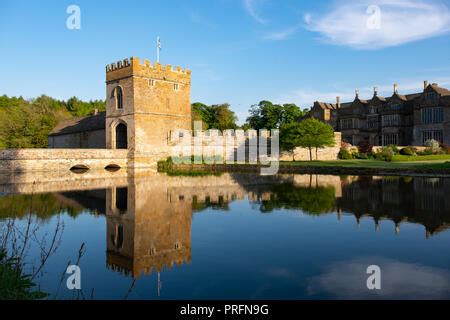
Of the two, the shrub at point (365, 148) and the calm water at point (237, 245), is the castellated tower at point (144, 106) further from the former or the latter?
the calm water at point (237, 245)

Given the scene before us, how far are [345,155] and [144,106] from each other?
85.4ft

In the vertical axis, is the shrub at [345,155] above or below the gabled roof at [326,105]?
below

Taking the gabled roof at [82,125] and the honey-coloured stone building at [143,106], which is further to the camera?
the gabled roof at [82,125]

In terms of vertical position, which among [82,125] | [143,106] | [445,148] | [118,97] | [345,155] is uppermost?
[118,97]

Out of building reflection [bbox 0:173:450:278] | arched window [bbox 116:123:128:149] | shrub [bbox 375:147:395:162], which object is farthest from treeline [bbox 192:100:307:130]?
building reflection [bbox 0:173:450:278]

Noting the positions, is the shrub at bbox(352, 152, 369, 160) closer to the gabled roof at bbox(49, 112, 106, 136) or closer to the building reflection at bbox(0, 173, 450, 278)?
the building reflection at bbox(0, 173, 450, 278)

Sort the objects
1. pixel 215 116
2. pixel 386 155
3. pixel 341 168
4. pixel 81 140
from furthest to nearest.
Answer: pixel 215 116
pixel 81 140
pixel 386 155
pixel 341 168

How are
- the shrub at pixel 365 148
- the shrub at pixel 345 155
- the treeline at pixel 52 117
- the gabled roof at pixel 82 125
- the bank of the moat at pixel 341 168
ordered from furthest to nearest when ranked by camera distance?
the treeline at pixel 52 117, the shrub at pixel 365 148, the gabled roof at pixel 82 125, the shrub at pixel 345 155, the bank of the moat at pixel 341 168

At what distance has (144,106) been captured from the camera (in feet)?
136

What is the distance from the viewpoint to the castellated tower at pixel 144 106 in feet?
134

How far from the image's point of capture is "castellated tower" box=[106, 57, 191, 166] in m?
40.9

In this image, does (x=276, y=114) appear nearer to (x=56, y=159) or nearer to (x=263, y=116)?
(x=263, y=116)

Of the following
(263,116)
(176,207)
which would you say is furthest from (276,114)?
(176,207)

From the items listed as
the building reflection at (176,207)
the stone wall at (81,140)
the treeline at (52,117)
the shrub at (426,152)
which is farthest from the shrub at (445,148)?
the stone wall at (81,140)
